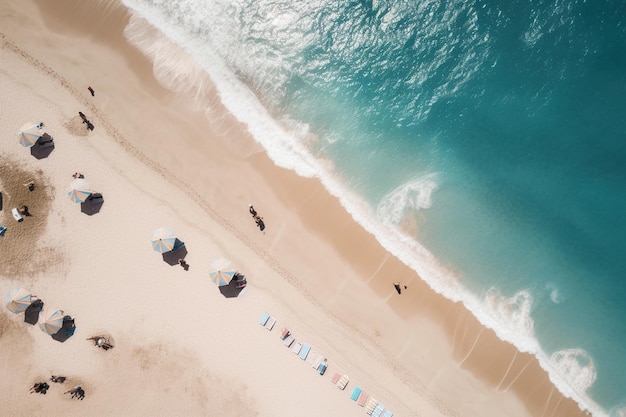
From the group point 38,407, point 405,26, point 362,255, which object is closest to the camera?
point 38,407

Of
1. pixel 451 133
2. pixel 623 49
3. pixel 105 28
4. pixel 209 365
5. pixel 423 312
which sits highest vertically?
pixel 623 49

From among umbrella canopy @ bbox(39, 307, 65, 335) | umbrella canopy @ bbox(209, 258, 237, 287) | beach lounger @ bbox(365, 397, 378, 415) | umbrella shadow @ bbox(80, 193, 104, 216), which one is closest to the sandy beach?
umbrella shadow @ bbox(80, 193, 104, 216)

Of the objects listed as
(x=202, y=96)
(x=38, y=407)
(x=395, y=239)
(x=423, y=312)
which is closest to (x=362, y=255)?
(x=395, y=239)

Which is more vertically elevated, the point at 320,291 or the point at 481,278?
the point at 481,278

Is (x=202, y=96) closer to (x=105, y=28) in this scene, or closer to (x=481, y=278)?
(x=105, y=28)

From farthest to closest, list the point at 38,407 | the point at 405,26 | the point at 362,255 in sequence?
the point at 405,26 → the point at 362,255 → the point at 38,407

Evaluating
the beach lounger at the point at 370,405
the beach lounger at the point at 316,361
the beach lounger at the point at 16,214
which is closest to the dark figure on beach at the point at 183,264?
the beach lounger at the point at 316,361

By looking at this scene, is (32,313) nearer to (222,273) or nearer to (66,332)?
(66,332)
